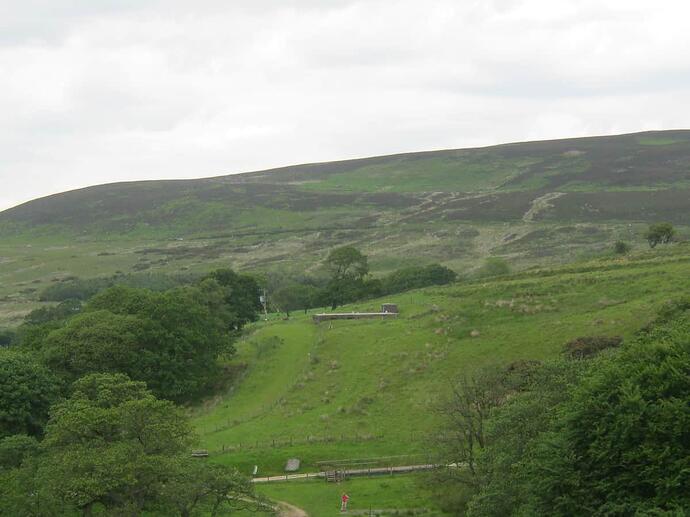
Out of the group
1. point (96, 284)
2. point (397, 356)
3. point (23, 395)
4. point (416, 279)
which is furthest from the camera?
point (96, 284)

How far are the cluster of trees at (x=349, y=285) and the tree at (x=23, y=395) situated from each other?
43685 millimetres

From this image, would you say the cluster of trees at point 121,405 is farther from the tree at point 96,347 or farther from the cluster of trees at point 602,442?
the cluster of trees at point 602,442

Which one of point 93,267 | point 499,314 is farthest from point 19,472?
point 93,267

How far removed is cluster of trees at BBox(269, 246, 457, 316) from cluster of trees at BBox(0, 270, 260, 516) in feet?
A: 56.0

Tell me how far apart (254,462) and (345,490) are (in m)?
7.62


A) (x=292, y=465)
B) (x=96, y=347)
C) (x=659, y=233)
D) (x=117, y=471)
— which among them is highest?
(x=96, y=347)

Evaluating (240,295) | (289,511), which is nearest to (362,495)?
(289,511)

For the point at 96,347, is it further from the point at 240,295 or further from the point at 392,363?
the point at 240,295

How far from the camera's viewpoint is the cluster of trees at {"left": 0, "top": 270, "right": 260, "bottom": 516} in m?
32.0

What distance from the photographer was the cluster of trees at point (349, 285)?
94938mm

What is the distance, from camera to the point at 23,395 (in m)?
48.7

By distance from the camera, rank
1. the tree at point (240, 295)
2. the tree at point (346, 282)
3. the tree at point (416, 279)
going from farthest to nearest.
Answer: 1. the tree at point (416, 279)
2. the tree at point (346, 282)
3. the tree at point (240, 295)

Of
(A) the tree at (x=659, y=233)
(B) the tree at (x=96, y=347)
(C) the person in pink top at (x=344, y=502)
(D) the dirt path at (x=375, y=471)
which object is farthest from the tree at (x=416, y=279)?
(C) the person in pink top at (x=344, y=502)

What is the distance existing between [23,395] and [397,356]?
89.9ft
